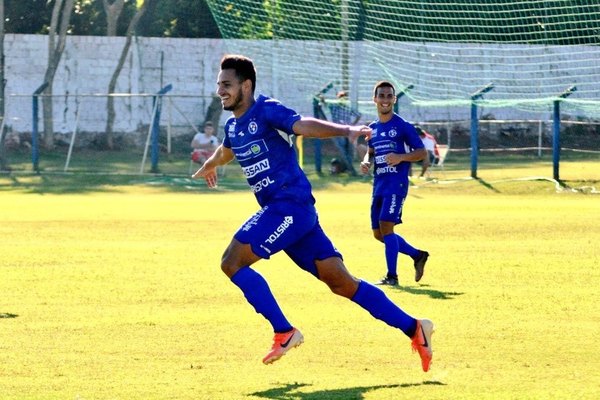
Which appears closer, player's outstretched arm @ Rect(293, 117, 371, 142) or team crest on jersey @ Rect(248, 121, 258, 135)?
player's outstretched arm @ Rect(293, 117, 371, 142)

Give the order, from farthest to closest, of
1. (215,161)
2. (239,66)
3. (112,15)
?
(112,15), (215,161), (239,66)

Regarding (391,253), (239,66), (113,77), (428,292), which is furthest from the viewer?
(113,77)

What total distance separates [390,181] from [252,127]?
5.69m

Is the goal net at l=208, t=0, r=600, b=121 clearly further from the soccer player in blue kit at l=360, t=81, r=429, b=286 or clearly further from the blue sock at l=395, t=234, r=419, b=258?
the blue sock at l=395, t=234, r=419, b=258

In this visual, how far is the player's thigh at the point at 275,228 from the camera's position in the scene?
8.54 metres

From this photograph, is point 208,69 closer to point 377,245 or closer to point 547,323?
point 377,245

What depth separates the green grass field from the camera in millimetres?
8219

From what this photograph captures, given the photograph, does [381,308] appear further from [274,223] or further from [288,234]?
[274,223]

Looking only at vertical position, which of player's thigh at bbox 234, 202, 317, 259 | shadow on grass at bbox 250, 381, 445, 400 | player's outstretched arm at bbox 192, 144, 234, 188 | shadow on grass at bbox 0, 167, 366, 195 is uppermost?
player's outstretched arm at bbox 192, 144, 234, 188

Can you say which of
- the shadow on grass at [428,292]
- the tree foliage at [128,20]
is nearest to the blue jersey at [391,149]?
the shadow on grass at [428,292]

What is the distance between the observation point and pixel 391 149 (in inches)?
557

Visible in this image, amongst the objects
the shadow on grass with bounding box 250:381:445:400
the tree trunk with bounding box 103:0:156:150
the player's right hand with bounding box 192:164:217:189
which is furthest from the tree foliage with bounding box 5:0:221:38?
the shadow on grass with bounding box 250:381:445:400

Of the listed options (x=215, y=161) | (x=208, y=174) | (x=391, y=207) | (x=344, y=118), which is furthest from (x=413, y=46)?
(x=215, y=161)

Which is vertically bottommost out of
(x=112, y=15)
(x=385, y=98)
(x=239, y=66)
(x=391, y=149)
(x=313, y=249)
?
(x=313, y=249)
